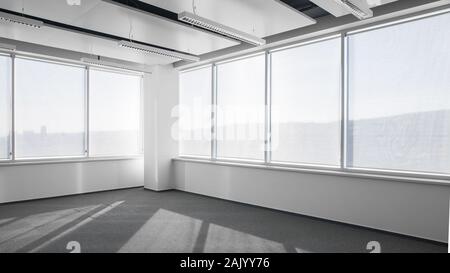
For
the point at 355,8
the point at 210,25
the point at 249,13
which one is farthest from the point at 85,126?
the point at 355,8

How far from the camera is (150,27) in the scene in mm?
4324

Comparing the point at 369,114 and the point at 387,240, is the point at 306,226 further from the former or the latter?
the point at 369,114

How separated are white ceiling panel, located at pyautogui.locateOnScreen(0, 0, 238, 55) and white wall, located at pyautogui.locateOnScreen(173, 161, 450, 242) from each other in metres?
2.31

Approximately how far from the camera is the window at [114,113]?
21.4ft

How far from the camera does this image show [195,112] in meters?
6.64

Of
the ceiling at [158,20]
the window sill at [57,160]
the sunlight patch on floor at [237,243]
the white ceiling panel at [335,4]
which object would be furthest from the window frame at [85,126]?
the white ceiling panel at [335,4]

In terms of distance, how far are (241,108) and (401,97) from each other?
265 cm

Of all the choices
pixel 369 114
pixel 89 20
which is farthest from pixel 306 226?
pixel 89 20

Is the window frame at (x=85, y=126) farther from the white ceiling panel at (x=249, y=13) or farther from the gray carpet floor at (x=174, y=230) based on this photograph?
the white ceiling panel at (x=249, y=13)

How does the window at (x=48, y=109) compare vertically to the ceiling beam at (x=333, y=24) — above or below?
below

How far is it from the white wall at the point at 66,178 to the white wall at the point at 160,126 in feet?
1.50

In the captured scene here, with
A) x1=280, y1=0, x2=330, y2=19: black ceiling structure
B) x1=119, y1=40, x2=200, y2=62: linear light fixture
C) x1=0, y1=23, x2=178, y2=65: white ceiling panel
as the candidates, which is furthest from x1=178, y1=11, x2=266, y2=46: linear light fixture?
x1=0, y1=23, x2=178, y2=65: white ceiling panel

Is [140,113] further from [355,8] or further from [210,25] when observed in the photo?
[355,8]
